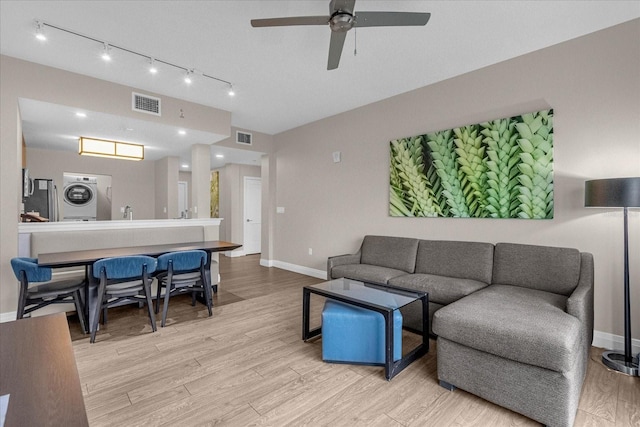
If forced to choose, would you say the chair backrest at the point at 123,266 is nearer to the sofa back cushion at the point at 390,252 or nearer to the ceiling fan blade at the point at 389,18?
the sofa back cushion at the point at 390,252

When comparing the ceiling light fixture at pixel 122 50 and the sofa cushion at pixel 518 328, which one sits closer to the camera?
the sofa cushion at pixel 518 328

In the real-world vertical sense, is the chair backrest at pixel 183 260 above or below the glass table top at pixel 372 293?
above

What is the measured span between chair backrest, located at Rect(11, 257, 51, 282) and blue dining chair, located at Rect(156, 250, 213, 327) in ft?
3.03

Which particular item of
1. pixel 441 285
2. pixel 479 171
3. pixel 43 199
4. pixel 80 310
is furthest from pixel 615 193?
pixel 43 199

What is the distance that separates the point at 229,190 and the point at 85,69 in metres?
4.37

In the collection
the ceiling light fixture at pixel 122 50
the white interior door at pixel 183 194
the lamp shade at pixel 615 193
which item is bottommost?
the lamp shade at pixel 615 193

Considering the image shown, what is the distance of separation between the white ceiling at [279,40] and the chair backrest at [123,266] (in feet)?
6.62

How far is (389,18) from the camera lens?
78.5 inches

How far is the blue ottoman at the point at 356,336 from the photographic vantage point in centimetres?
230

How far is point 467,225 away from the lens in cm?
349

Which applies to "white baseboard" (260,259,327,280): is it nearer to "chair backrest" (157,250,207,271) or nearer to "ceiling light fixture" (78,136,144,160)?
"chair backrest" (157,250,207,271)

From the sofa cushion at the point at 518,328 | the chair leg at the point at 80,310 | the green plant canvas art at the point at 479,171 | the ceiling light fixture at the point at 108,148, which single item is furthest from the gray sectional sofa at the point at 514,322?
the ceiling light fixture at the point at 108,148

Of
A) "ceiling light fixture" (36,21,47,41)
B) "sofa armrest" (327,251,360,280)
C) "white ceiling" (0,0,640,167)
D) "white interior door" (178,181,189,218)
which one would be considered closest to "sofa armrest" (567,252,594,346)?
"white ceiling" (0,0,640,167)

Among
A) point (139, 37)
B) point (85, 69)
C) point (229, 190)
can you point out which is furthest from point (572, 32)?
point (229, 190)
